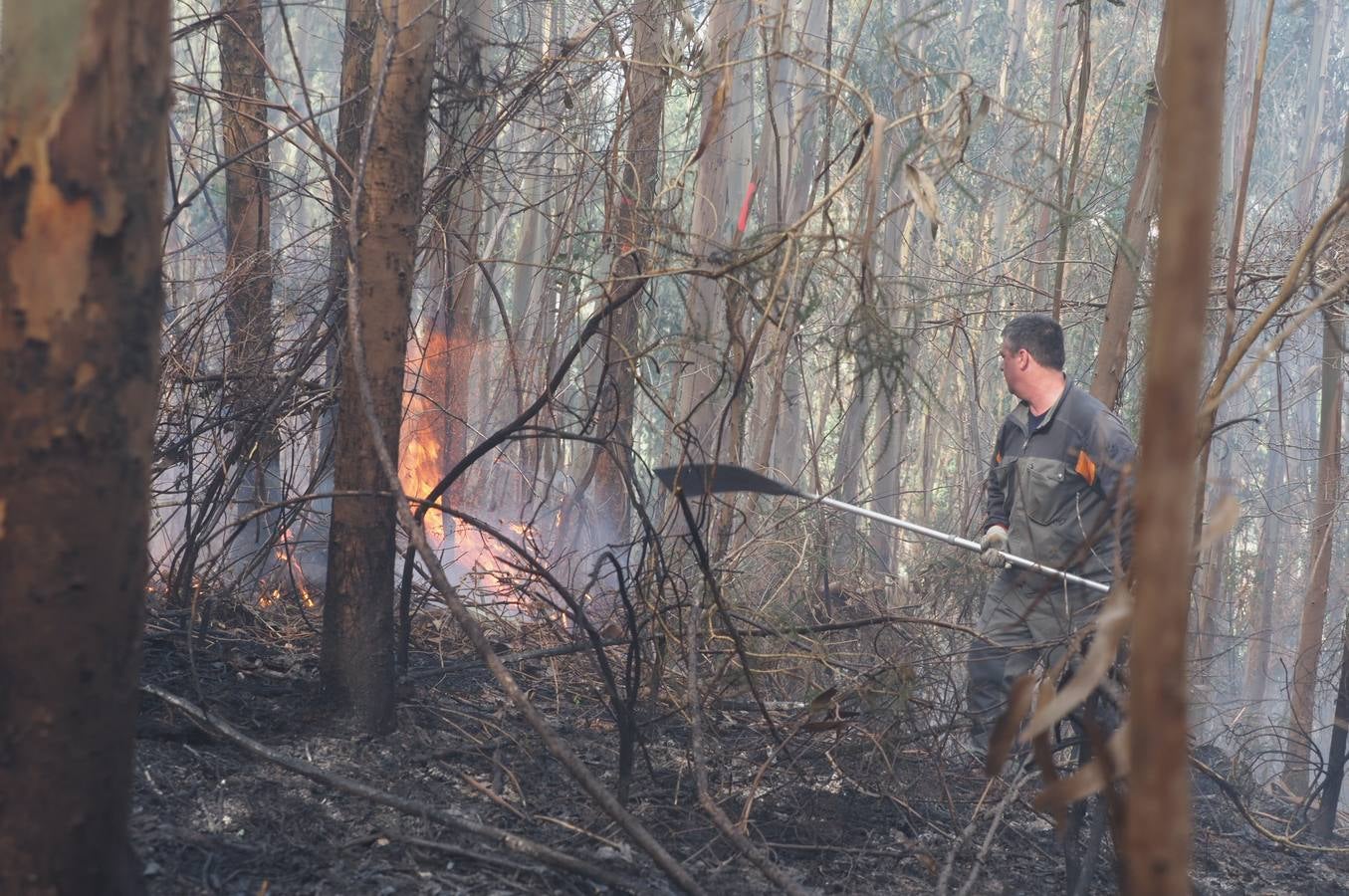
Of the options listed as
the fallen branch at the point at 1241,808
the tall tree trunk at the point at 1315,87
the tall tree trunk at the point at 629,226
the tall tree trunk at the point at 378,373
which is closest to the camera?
the tall tree trunk at the point at 378,373

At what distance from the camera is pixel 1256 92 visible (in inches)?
101

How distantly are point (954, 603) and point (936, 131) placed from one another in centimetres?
500

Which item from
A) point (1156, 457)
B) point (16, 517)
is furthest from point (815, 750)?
point (1156, 457)

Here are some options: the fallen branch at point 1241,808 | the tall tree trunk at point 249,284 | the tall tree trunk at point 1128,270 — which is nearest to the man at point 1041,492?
the tall tree trunk at point 1128,270

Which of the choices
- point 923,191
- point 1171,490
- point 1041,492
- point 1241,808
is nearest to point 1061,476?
point 1041,492

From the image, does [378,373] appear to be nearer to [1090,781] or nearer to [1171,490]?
[1090,781]

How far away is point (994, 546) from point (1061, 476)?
19.6 inches

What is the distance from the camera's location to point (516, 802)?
3.16m

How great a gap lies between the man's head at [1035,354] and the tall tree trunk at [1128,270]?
0.21 m

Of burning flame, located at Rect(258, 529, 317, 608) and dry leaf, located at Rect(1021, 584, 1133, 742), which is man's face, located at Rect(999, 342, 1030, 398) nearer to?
burning flame, located at Rect(258, 529, 317, 608)

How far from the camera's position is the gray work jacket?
503cm

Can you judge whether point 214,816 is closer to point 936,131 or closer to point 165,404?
point 165,404

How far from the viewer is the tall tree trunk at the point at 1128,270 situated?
4.95 m

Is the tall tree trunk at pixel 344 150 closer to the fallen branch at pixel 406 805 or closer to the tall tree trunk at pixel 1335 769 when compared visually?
the fallen branch at pixel 406 805
